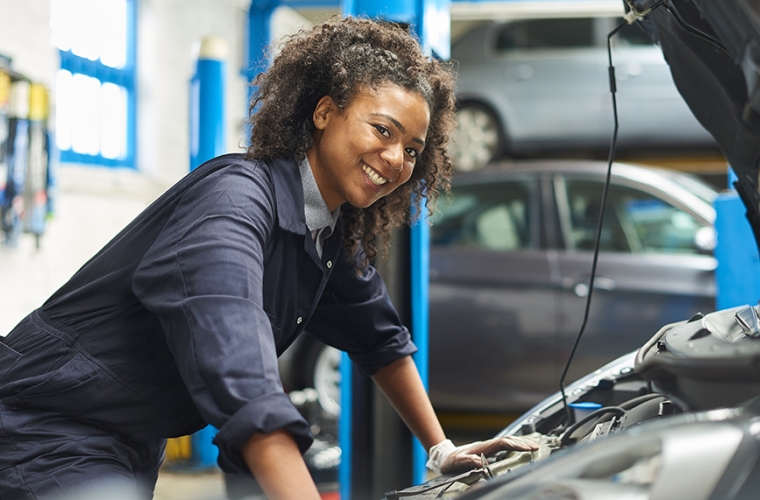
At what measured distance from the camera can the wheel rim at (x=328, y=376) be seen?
15.5ft

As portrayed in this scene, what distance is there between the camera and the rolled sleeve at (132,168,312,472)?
1.07 m

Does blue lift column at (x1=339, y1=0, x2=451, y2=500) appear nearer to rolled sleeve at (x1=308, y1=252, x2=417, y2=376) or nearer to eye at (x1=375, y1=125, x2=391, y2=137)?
rolled sleeve at (x1=308, y1=252, x2=417, y2=376)

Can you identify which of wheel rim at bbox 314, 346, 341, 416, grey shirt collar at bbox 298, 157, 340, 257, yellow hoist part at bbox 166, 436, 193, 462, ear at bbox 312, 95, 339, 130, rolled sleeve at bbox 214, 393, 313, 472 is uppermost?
ear at bbox 312, 95, 339, 130

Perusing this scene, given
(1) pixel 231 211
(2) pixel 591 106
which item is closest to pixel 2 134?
(1) pixel 231 211

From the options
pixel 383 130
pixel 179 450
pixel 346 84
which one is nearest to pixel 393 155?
pixel 383 130

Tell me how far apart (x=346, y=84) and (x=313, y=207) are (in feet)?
0.82

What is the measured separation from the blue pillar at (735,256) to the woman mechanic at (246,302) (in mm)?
1628

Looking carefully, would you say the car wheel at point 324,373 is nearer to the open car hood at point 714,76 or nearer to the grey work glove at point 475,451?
the grey work glove at point 475,451

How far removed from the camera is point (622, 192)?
171 inches

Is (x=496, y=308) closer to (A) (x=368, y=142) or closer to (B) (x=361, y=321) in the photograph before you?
(B) (x=361, y=321)

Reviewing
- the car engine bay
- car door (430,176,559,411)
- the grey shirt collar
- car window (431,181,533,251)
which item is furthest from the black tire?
the grey shirt collar

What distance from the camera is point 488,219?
14.8 feet

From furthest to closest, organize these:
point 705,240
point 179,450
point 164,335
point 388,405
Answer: point 179,450 → point 705,240 → point 388,405 → point 164,335

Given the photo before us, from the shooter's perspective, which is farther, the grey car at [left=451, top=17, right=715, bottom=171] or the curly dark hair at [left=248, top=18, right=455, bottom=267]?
the grey car at [left=451, top=17, right=715, bottom=171]
